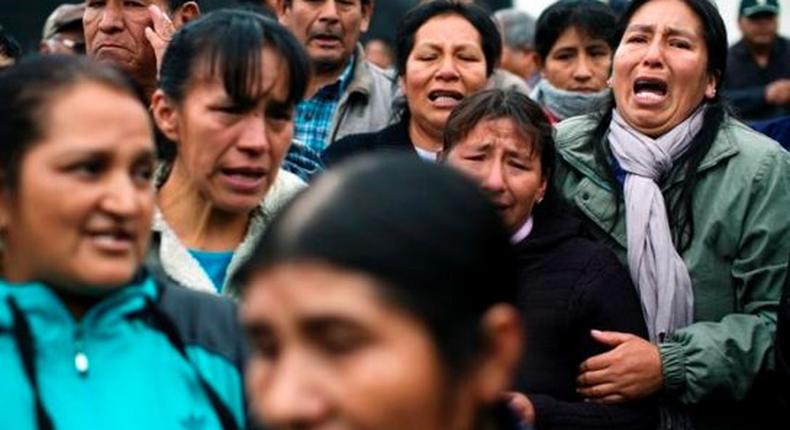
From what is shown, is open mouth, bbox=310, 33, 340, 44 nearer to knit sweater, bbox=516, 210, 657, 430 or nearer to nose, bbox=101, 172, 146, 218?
knit sweater, bbox=516, 210, 657, 430

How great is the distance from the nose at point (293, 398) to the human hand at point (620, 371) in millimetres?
2866

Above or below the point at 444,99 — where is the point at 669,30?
above

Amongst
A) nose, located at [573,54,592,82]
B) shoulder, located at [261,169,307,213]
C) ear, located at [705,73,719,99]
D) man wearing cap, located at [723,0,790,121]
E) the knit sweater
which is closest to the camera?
shoulder, located at [261,169,307,213]

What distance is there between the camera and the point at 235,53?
3.98 metres

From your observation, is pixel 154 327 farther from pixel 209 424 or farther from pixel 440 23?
pixel 440 23

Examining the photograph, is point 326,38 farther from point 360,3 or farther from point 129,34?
point 129,34

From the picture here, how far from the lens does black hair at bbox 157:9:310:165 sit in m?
3.97

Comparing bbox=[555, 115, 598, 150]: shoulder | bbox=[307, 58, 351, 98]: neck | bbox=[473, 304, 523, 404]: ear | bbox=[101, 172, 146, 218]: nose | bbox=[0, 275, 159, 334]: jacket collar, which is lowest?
bbox=[307, 58, 351, 98]: neck

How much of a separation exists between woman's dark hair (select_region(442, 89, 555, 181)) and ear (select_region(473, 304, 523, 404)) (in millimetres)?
2943

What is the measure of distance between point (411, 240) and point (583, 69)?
542 cm

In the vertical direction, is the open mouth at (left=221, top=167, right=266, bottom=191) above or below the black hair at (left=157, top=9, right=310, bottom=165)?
below

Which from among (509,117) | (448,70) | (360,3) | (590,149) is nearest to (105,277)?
(509,117)

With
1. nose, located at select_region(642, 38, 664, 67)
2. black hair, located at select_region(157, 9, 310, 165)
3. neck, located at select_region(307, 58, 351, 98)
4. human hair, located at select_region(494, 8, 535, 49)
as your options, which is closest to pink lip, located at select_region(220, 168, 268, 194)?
black hair, located at select_region(157, 9, 310, 165)

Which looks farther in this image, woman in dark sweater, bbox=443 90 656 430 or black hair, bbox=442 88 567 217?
black hair, bbox=442 88 567 217
